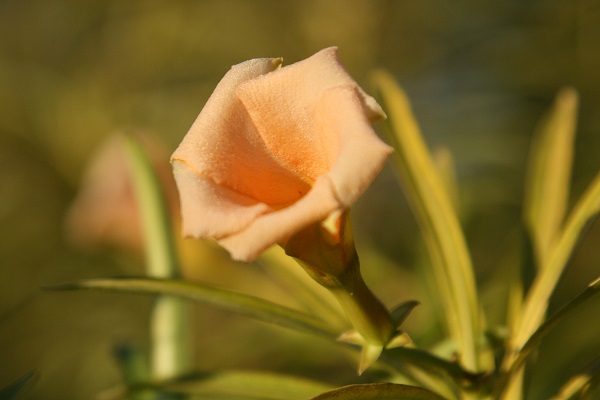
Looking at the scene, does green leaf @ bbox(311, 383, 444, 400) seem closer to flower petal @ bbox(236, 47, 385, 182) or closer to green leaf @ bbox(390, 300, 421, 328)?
green leaf @ bbox(390, 300, 421, 328)

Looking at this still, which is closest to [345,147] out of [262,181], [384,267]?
[262,181]

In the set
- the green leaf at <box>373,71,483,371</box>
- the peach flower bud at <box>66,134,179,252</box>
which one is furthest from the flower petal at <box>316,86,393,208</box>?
the peach flower bud at <box>66,134,179,252</box>

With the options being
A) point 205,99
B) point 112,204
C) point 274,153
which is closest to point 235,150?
point 274,153

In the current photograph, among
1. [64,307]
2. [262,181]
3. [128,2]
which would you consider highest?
[262,181]

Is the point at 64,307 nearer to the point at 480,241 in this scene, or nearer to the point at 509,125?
the point at 480,241

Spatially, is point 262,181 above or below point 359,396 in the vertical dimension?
above

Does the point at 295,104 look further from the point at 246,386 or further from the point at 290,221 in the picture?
the point at 246,386
